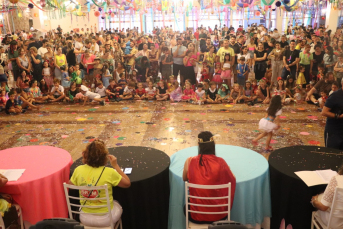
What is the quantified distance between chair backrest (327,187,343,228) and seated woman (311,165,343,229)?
17 millimetres


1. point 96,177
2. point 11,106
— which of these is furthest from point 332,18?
point 96,177

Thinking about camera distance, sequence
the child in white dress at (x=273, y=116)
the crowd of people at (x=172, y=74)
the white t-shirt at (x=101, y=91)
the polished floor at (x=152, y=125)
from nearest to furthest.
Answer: the child in white dress at (x=273, y=116) < the polished floor at (x=152, y=125) < the crowd of people at (x=172, y=74) < the white t-shirt at (x=101, y=91)

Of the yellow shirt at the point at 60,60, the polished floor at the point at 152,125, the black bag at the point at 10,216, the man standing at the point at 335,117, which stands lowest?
the polished floor at the point at 152,125

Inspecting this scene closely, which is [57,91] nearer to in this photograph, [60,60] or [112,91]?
[60,60]

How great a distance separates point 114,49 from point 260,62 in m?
4.36

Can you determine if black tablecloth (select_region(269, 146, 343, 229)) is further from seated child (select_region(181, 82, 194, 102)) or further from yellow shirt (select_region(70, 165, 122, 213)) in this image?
seated child (select_region(181, 82, 194, 102))

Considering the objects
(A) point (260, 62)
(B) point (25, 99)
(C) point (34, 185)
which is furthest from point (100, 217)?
(A) point (260, 62)

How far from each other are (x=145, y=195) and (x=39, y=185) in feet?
3.02

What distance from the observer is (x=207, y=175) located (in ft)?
7.88

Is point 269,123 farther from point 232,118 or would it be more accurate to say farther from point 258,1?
point 258,1

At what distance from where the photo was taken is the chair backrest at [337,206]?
2.11 meters

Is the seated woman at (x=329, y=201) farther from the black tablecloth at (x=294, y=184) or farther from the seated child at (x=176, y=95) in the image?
the seated child at (x=176, y=95)

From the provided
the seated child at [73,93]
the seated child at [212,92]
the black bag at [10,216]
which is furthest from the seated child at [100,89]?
the black bag at [10,216]

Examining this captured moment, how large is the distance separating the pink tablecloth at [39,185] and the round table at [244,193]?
1010 mm
